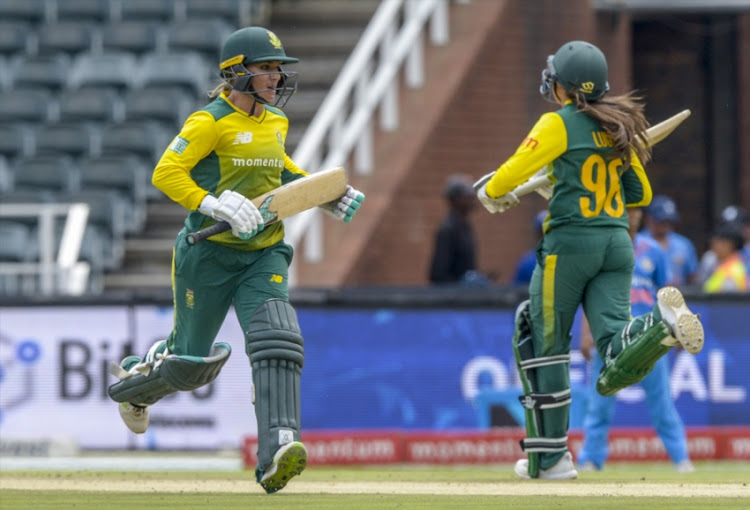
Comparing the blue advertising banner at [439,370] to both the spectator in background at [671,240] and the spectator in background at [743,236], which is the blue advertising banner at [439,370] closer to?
the spectator in background at [671,240]

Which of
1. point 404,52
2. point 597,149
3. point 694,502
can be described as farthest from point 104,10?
point 694,502

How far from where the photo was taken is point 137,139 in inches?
610

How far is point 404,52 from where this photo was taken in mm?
15484

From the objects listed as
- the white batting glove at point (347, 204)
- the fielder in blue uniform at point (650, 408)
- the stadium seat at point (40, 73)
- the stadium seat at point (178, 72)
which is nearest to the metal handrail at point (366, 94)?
the stadium seat at point (178, 72)

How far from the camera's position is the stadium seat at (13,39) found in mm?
17562

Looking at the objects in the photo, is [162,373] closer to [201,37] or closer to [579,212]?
[579,212]

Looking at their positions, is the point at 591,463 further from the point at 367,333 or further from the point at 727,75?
the point at 727,75

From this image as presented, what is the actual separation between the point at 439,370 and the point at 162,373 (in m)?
5.07

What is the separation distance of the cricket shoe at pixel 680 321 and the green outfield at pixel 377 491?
0.69m

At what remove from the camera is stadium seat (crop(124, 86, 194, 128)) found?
624 inches

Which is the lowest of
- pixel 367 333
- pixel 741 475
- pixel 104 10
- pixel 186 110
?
pixel 741 475

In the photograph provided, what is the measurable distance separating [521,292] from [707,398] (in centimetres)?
166

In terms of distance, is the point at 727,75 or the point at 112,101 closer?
the point at 112,101

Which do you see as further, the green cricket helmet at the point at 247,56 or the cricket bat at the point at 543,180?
the cricket bat at the point at 543,180
